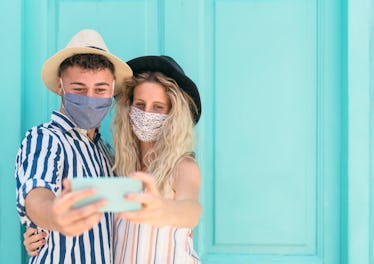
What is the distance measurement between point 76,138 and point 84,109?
0.39 feet

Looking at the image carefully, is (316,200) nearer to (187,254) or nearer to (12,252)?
(187,254)

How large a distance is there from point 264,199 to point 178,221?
3.05 ft

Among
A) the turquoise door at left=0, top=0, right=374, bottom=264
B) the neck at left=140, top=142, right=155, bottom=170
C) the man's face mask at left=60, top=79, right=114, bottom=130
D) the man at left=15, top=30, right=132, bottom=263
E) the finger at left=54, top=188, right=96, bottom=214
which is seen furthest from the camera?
the turquoise door at left=0, top=0, right=374, bottom=264

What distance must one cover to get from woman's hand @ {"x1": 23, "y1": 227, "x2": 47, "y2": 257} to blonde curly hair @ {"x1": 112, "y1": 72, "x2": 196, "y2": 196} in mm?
373

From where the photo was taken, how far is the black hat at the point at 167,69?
7.34 feet

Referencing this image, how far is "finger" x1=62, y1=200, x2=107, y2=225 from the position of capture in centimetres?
137

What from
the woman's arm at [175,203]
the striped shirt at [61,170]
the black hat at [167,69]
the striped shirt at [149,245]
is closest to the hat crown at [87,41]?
the black hat at [167,69]

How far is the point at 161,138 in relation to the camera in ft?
7.45

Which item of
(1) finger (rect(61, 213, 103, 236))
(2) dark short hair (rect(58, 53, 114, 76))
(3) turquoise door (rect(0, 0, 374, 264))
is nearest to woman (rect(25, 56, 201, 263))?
(2) dark short hair (rect(58, 53, 114, 76))

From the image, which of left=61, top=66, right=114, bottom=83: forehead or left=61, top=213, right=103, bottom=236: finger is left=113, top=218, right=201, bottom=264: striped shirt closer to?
left=61, top=66, right=114, bottom=83: forehead

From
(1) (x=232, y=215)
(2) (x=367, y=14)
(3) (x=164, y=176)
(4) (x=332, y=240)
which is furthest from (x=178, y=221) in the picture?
(2) (x=367, y=14)

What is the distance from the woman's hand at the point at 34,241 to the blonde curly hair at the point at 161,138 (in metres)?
0.37

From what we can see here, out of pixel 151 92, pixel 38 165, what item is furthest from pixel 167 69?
pixel 38 165

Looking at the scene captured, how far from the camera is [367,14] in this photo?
249cm
